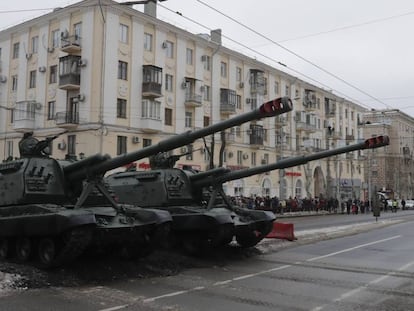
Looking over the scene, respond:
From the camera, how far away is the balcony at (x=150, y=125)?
3550 cm

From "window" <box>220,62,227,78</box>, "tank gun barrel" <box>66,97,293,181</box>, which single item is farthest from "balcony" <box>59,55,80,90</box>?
"tank gun barrel" <box>66,97,293,181</box>

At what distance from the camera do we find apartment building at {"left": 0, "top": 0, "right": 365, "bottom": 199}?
111ft

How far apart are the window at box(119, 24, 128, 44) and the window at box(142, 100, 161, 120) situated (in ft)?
13.4

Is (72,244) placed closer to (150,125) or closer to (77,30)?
(150,125)

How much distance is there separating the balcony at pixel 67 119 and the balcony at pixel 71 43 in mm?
3925

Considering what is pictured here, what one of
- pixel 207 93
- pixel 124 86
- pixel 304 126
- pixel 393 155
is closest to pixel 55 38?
pixel 124 86

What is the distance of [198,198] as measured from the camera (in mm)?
15609

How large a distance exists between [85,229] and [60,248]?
2.56 feet

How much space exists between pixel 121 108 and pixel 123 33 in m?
4.74

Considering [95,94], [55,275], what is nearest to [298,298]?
A: [55,275]

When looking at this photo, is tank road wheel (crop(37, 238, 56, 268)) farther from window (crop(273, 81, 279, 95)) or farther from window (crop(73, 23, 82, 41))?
window (crop(273, 81, 279, 95))

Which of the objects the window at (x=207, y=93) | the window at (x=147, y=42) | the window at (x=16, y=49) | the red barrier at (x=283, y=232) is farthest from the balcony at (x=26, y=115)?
the red barrier at (x=283, y=232)

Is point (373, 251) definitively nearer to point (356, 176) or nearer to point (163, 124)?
point (163, 124)

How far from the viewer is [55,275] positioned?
10297mm
